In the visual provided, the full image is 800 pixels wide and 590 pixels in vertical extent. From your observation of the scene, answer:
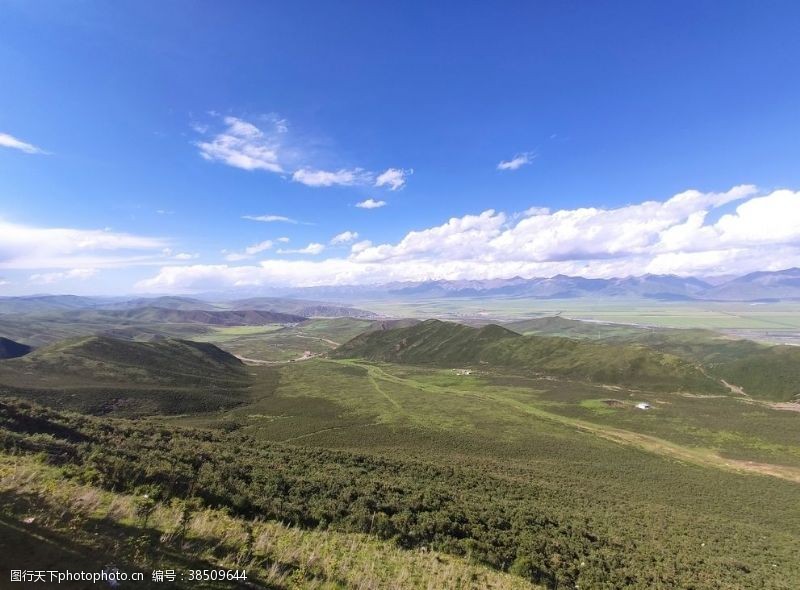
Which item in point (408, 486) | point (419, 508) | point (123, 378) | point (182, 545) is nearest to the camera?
point (182, 545)

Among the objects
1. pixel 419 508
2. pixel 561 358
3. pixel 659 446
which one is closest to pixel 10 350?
pixel 419 508

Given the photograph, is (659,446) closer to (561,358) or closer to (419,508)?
(419,508)

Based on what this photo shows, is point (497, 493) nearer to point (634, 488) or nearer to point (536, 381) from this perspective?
point (634, 488)

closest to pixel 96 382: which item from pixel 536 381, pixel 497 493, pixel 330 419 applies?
pixel 330 419

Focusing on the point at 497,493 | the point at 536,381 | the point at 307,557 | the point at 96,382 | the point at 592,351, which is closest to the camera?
the point at 307,557

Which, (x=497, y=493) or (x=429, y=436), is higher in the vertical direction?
(x=497, y=493)

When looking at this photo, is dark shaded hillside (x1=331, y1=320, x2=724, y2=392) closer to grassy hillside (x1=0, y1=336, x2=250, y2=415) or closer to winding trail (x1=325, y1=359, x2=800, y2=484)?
winding trail (x1=325, y1=359, x2=800, y2=484)

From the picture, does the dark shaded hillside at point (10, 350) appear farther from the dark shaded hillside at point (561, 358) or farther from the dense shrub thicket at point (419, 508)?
the dense shrub thicket at point (419, 508)

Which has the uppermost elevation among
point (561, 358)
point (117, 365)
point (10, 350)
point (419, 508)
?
point (419, 508)

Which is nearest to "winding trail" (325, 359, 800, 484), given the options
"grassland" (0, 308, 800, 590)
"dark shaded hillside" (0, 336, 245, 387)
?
"grassland" (0, 308, 800, 590)
